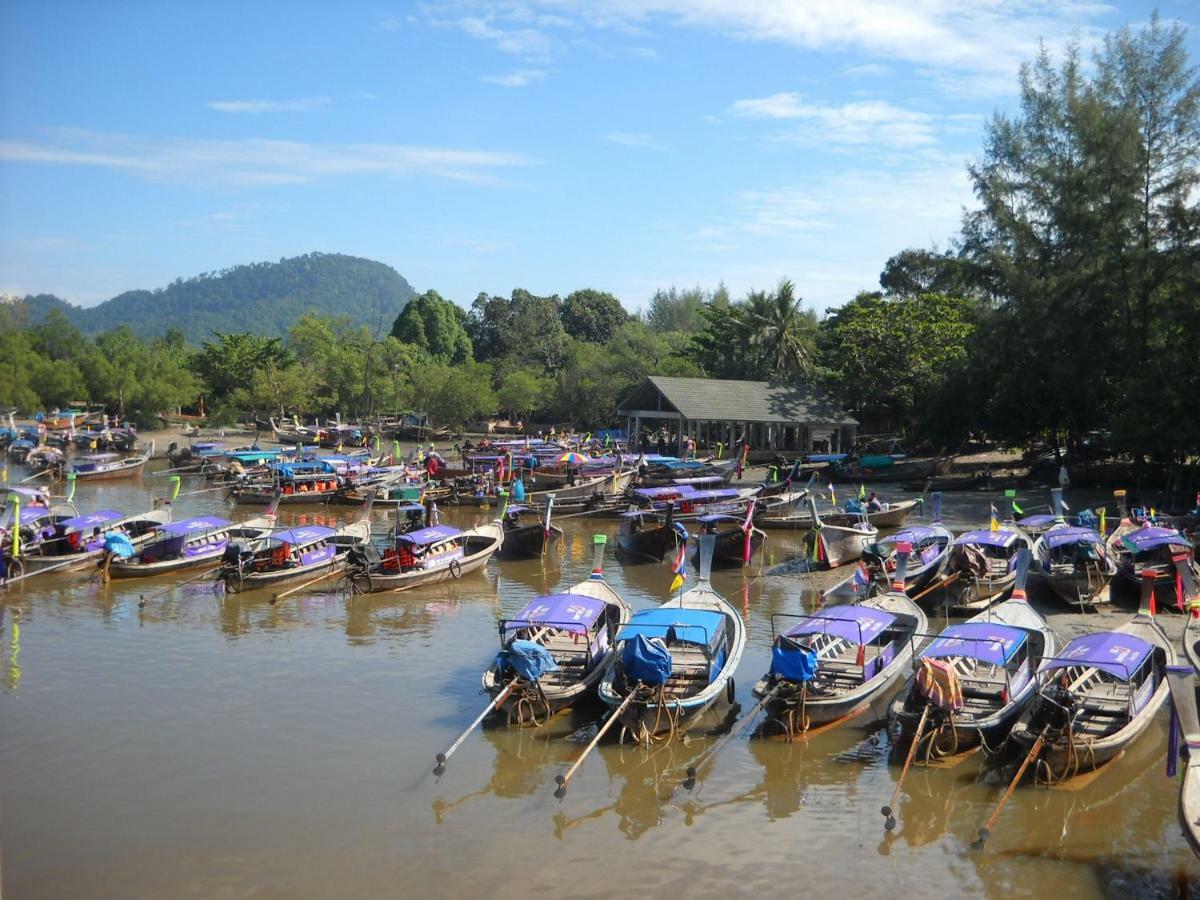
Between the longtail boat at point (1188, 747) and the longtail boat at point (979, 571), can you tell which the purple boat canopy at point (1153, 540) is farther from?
the longtail boat at point (1188, 747)

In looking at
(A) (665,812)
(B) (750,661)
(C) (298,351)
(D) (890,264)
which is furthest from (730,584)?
(C) (298,351)

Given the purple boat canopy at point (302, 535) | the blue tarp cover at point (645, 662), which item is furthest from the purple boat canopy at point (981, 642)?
the purple boat canopy at point (302, 535)

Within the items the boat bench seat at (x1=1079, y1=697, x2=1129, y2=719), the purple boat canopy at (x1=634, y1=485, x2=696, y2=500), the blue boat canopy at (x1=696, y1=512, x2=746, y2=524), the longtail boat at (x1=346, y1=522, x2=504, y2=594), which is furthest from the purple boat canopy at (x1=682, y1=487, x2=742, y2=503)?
the boat bench seat at (x1=1079, y1=697, x2=1129, y2=719)

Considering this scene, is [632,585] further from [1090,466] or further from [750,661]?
[1090,466]

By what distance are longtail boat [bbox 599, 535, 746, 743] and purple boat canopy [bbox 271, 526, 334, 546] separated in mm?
11296

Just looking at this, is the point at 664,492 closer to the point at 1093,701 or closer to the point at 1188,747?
the point at 1093,701

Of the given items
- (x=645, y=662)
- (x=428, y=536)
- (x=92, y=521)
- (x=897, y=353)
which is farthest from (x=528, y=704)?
(x=897, y=353)

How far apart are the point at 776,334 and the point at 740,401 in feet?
37.1

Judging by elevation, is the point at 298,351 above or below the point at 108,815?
above

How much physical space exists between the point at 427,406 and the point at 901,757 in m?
57.4

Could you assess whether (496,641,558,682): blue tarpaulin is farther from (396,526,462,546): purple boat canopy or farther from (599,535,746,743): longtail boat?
(396,526,462,546): purple boat canopy

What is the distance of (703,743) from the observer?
14531mm

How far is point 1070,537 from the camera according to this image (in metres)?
22.2

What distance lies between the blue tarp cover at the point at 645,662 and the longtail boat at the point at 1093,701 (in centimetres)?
463
